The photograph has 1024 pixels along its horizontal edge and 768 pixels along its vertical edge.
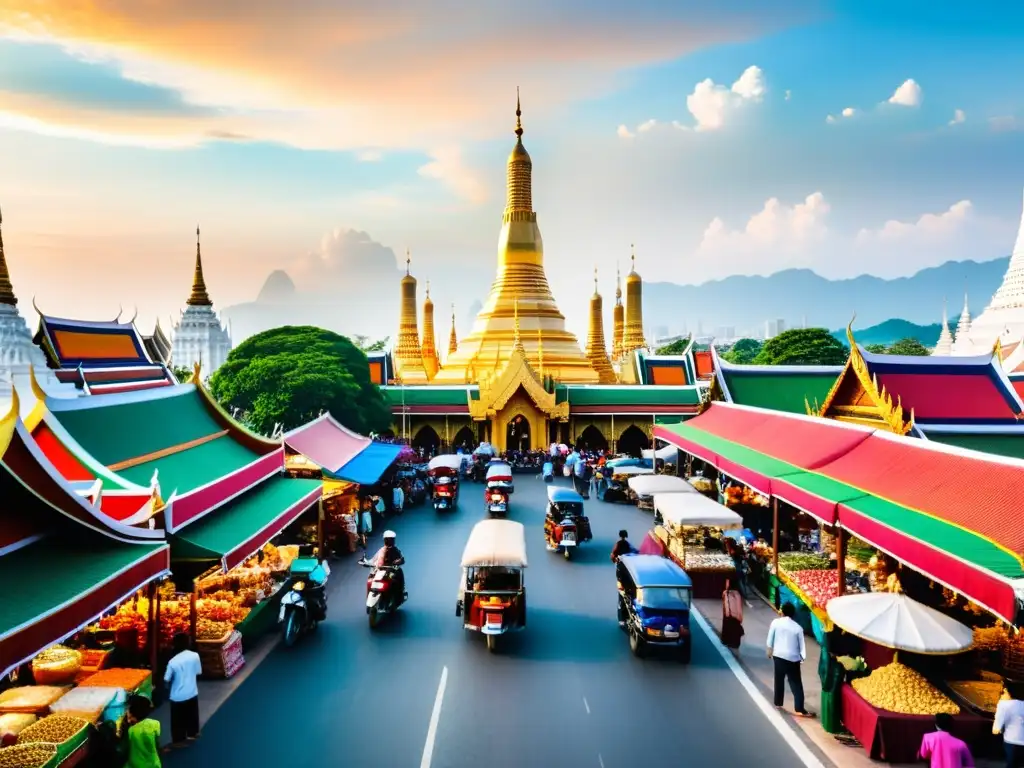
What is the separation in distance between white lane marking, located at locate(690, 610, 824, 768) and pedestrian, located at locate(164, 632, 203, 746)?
6.70 meters

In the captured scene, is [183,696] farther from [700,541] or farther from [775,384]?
[775,384]

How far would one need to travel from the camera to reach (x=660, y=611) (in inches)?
416

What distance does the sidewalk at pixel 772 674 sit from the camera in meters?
7.92

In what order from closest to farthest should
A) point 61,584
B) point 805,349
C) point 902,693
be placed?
point 61,584, point 902,693, point 805,349

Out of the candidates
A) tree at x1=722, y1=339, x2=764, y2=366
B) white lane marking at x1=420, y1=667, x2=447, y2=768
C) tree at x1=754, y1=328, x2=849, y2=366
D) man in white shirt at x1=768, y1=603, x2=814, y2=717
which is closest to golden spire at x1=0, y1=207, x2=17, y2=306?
white lane marking at x1=420, y1=667, x2=447, y2=768

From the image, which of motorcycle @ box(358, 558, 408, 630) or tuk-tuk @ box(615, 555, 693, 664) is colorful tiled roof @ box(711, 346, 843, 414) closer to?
tuk-tuk @ box(615, 555, 693, 664)

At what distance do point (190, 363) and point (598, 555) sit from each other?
5109cm

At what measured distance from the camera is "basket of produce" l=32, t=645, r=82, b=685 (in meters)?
8.38

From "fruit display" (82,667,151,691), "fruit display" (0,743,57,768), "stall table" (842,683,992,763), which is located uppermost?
"fruit display" (0,743,57,768)

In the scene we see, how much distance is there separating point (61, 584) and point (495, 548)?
616cm

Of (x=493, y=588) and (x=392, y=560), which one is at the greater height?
(x=392, y=560)

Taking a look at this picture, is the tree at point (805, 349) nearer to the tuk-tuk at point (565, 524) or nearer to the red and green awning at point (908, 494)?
the red and green awning at point (908, 494)

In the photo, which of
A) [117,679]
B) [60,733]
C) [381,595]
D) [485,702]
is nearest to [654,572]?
[485,702]

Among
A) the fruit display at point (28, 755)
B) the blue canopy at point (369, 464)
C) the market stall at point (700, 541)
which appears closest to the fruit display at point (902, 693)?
the market stall at point (700, 541)
